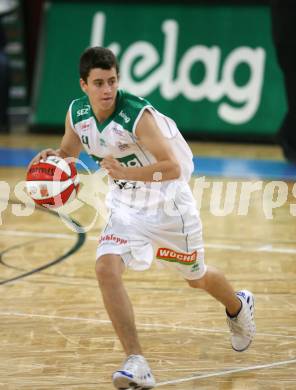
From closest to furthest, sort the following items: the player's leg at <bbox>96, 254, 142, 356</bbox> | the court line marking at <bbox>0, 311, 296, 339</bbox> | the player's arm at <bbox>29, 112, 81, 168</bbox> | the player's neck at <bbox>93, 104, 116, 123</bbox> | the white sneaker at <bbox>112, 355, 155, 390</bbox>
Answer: the white sneaker at <bbox>112, 355, 155, 390</bbox>
the player's leg at <bbox>96, 254, 142, 356</bbox>
the player's neck at <bbox>93, 104, 116, 123</bbox>
the player's arm at <bbox>29, 112, 81, 168</bbox>
the court line marking at <bbox>0, 311, 296, 339</bbox>

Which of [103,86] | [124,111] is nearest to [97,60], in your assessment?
[103,86]

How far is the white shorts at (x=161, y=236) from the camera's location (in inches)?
205

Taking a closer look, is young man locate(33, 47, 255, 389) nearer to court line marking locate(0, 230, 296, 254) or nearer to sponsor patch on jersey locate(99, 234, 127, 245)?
sponsor patch on jersey locate(99, 234, 127, 245)

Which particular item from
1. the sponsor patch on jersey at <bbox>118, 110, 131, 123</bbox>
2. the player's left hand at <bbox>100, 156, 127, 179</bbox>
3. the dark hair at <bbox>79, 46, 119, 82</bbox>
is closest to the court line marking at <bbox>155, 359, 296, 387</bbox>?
the player's left hand at <bbox>100, 156, 127, 179</bbox>

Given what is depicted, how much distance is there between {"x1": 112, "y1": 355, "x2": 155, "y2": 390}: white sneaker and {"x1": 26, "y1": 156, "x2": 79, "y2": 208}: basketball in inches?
43.1

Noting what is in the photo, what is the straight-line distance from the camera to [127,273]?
7.76 m

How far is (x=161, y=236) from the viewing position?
5379mm

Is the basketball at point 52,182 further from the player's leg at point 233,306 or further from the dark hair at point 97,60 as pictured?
the player's leg at point 233,306

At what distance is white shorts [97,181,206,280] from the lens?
5.20 metres

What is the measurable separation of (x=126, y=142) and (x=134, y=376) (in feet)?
4.39

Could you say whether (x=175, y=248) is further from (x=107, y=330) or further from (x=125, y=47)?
(x=125, y=47)

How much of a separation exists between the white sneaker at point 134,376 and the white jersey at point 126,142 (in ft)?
3.25

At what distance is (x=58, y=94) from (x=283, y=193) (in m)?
6.39

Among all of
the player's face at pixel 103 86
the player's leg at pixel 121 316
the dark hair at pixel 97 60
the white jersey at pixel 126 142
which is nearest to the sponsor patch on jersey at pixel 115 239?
the player's leg at pixel 121 316
